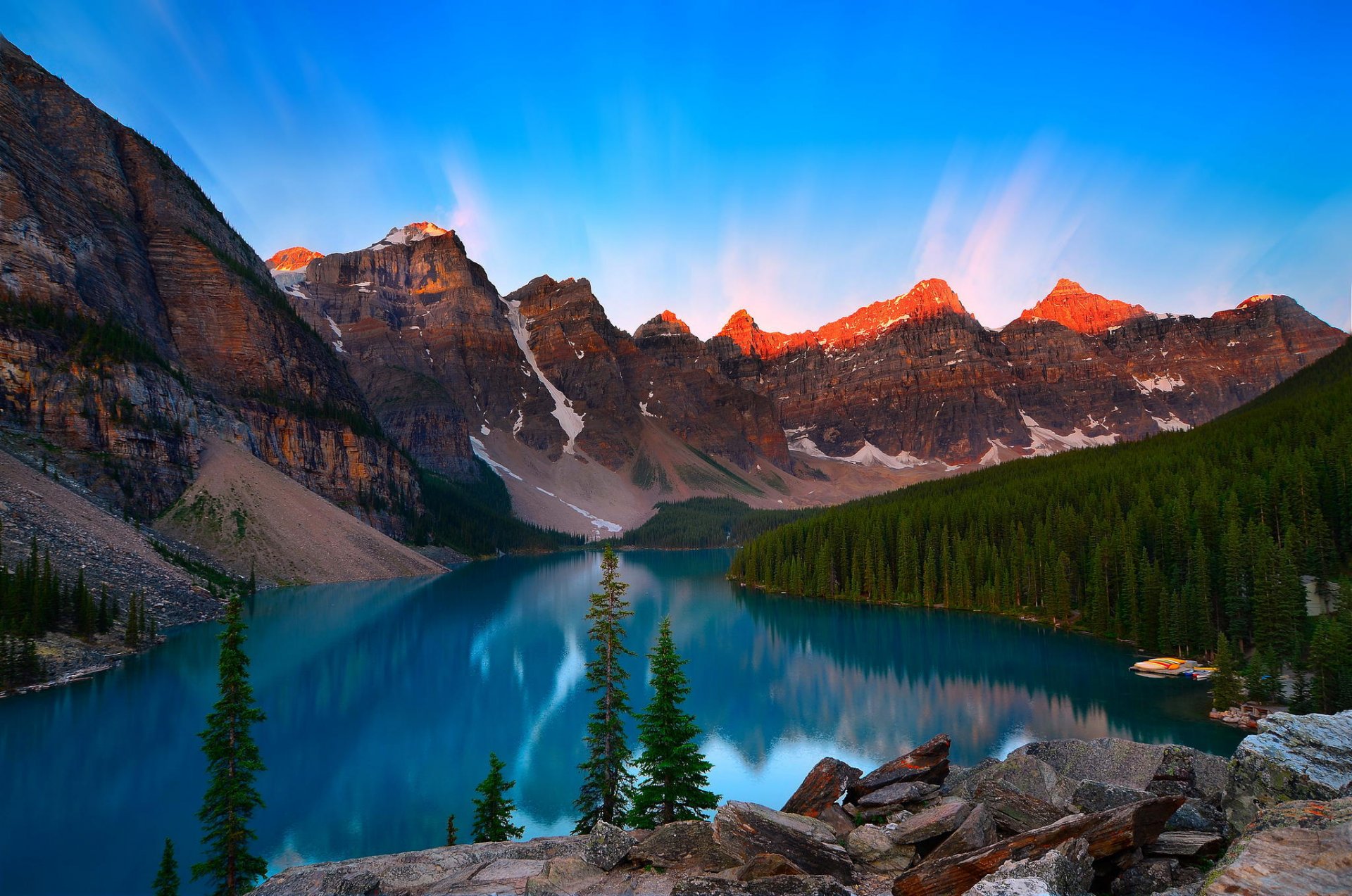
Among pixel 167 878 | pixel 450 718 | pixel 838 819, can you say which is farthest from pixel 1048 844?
pixel 450 718

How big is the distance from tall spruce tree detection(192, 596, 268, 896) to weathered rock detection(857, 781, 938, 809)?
509 inches

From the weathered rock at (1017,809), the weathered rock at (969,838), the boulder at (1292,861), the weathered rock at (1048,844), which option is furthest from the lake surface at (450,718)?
the boulder at (1292,861)

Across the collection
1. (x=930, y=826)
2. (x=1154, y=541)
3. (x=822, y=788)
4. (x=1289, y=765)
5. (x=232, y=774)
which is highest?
(x=1154, y=541)

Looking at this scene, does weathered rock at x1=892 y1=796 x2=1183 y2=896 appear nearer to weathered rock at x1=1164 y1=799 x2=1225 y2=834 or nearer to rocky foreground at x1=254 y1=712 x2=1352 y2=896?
rocky foreground at x1=254 y1=712 x2=1352 y2=896

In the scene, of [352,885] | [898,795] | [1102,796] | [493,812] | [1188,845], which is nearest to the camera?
[1188,845]

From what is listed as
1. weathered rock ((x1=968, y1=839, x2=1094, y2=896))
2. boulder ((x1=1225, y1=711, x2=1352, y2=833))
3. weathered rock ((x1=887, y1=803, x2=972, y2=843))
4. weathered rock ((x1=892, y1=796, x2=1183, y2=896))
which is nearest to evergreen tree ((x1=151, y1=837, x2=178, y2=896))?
weathered rock ((x1=887, y1=803, x2=972, y2=843))

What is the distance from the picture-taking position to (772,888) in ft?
27.4

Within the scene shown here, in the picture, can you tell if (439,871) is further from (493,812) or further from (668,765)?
(493,812)

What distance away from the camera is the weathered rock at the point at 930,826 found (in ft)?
33.8

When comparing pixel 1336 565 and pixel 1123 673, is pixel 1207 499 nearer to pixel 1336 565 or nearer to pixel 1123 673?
pixel 1336 565

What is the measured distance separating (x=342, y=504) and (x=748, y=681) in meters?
87.6

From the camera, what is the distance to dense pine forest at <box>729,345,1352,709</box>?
39219 millimetres

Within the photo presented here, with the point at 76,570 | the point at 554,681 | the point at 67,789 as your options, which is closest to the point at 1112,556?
the point at 554,681

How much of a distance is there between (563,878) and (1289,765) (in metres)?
Result: 9.75
